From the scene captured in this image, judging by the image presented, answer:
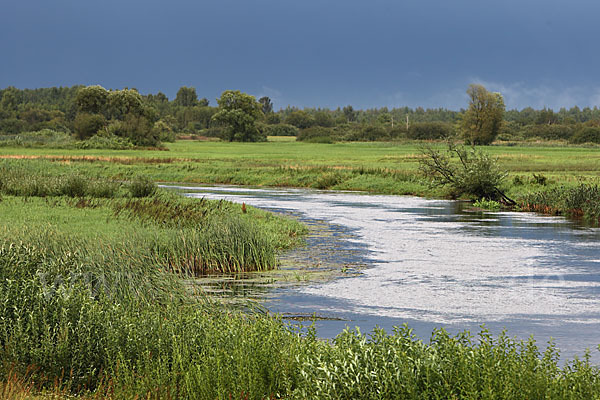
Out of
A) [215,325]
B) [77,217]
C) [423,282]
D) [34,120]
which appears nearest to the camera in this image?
[215,325]

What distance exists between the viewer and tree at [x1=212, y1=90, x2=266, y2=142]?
15775 cm

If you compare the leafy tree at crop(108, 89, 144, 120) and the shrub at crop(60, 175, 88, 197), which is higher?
the leafy tree at crop(108, 89, 144, 120)

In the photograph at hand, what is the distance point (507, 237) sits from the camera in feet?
99.6

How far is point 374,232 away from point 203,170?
138 feet

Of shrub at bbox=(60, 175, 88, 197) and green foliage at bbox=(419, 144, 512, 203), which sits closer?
shrub at bbox=(60, 175, 88, 197)

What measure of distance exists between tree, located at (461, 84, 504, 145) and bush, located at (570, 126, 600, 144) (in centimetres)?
1469

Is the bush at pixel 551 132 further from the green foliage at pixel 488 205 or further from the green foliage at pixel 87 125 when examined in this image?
the green foliage at pixel 488 205

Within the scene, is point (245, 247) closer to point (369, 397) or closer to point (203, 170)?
Answer: point (369, 397)

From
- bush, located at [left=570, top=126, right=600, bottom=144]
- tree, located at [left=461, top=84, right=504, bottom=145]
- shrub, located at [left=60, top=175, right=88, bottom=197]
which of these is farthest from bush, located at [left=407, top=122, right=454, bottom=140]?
shrub, located at [left=60, top=175, right=88, bottom=197]

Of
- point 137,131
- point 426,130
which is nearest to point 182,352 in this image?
point 137,131

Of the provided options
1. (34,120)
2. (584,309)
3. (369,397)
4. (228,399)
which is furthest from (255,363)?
(34,120)

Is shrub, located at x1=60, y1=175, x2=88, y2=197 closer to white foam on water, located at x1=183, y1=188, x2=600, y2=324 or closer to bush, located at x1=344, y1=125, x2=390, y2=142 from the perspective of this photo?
white foam on water, located at x1=183, y1=188, x2=600, y2=324

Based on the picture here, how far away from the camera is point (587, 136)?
474 ft

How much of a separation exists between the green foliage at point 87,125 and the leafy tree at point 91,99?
1210 cm
